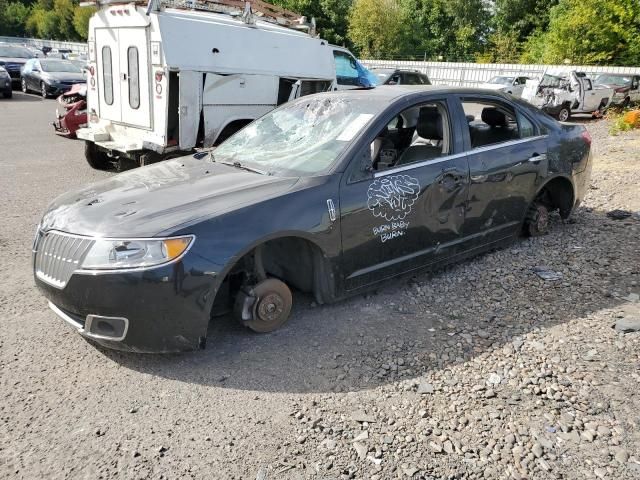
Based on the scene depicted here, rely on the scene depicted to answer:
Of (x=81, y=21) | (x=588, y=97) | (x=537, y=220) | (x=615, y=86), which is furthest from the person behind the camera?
(x=81, y=21)

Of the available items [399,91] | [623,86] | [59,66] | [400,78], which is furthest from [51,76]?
[623,86]

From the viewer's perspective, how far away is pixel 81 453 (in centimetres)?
260

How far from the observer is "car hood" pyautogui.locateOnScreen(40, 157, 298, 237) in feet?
10.4

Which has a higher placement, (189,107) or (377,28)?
(377,28)

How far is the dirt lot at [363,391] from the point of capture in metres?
2.57

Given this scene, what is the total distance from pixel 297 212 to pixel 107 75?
6.48m

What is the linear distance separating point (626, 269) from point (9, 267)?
214 inches

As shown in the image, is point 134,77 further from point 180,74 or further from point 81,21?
point 81,21

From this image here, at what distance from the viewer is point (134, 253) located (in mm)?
3035

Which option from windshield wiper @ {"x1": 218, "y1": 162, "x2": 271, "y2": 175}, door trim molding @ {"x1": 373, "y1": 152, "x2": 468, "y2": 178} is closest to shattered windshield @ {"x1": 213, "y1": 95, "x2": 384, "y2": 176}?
windshield wiper @ {"x1": 218, "y1": 162, "x2": 271, "y2": 175}

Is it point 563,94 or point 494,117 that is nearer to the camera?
point 494,117

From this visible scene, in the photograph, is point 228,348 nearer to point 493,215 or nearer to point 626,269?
point 493,215

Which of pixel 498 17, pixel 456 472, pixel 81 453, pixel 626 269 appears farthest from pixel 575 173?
pixel 498 17

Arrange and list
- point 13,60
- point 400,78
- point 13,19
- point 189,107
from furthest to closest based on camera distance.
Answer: point 13,19, point 13,60, point 400,78, point 189,107
